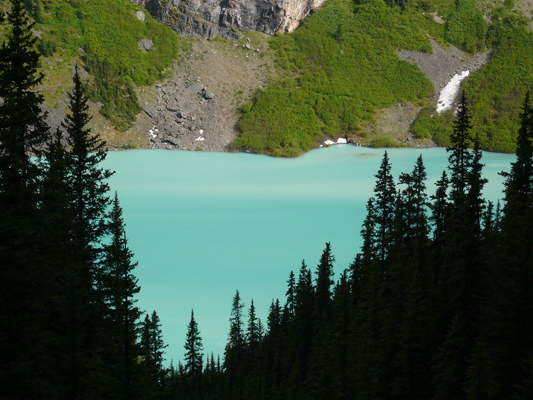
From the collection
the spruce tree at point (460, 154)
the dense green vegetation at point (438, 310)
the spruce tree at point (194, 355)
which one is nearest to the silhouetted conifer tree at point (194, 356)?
the spruce tree at point (194, 355)

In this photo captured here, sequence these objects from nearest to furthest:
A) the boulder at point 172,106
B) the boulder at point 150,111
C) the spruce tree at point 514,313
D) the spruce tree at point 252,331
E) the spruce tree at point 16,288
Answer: the spruce tree at point 16,288 → the spruce tree at point 514,313 → the spruce tree at point 252,331 → the boulder at point 150,111 → the boulder at point 172,106

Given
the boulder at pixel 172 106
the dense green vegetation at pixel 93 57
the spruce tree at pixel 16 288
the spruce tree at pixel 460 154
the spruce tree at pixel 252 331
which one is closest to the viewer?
the spruce tree at pixel 16 288

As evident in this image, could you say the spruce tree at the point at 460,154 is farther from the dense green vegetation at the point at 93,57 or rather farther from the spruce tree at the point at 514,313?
the dense green vegetation at the point at 93,57

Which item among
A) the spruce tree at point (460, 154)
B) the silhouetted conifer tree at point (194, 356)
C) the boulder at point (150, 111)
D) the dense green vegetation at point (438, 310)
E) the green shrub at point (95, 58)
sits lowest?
the silhouetted conifer tree at point (194, 356)

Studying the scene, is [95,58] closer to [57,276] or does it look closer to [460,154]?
[460,154]

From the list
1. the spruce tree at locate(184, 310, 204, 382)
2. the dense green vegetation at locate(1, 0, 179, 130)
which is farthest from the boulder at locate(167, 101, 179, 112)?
the spruce tree at locate(184, 310, 204, 382)

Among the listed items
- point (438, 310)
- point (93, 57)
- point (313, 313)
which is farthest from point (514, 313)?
point (93, 57)

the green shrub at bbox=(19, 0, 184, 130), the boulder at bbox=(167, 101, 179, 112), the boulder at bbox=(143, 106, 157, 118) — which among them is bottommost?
the boulder at bbox=(143, 106, 157, 118)

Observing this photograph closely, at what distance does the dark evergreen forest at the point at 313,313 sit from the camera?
1862 centimetres

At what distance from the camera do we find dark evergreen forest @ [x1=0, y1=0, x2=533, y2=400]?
18625 mm

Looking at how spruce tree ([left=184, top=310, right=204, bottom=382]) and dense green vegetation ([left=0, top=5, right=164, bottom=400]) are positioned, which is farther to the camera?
spruce tree ([left=184, top=310, right=204, bottom=382])

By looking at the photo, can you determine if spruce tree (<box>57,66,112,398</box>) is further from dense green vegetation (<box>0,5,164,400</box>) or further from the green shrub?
the green shrub

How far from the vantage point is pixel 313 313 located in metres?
47.9

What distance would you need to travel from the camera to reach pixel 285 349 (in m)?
52.0
